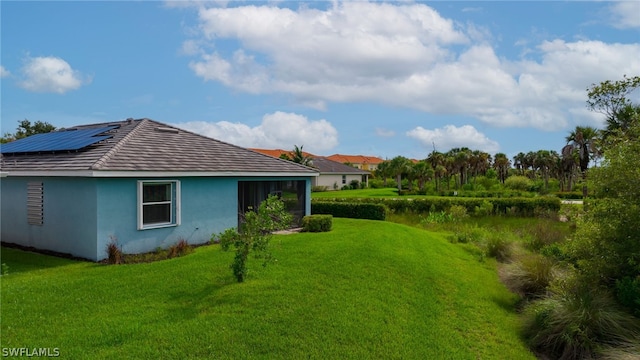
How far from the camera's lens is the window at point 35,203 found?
13344mm

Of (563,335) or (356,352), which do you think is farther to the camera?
(563,335)

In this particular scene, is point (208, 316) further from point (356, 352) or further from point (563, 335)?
point (563, 335)

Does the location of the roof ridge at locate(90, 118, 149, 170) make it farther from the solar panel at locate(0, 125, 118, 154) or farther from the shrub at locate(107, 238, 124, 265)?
the shrub at locate(107, 238, 124, 265)

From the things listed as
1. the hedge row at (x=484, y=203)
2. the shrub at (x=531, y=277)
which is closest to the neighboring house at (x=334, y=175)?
the hedge row at (x=484, y=203)

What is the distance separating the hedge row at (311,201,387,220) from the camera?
23266 millimetres

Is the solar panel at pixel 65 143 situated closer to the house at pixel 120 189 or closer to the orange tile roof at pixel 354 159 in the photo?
the house at pixel 120 189

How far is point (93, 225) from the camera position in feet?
38.2

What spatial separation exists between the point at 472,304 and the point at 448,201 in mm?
20101

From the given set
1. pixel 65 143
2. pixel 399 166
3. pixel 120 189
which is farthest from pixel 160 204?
pixel 399 166

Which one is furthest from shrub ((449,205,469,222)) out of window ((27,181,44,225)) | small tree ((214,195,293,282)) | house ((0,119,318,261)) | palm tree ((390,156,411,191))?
palm tree ((390,156,411,191))

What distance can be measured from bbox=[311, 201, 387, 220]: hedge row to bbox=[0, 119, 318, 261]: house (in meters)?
7.37

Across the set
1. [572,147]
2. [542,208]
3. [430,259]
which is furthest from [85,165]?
[572,147]

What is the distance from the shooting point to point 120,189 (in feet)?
40.1

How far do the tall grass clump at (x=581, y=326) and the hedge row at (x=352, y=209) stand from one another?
14536 millimetres
